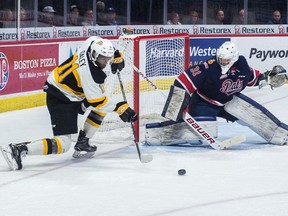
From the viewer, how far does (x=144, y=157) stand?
604 cm

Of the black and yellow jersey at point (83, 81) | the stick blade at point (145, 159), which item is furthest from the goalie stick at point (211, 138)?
the black and yellow jersey at point (83, 81)

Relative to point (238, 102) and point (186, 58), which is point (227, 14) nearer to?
point (186, 58)

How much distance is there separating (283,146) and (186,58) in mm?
1383

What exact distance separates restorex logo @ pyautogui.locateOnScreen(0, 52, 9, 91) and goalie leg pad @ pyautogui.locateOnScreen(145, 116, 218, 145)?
8.17 ft

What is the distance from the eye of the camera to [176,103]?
6746 mm

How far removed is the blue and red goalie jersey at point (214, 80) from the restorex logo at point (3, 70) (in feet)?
8.56

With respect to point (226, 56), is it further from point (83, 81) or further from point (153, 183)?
point (153, 183)

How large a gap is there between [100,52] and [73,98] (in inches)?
15.3

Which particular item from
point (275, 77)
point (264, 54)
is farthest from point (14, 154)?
point (264, 54)

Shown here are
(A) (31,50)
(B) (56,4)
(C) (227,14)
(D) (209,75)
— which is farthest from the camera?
(C) (227,14)

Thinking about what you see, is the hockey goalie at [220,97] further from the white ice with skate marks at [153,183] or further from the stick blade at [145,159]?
the stick blade at [145,159]

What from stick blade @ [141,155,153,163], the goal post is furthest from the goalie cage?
stick blade @ [141,155,153,163]

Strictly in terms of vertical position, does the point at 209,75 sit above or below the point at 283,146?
above

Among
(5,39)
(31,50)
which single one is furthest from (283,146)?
(5,39)
